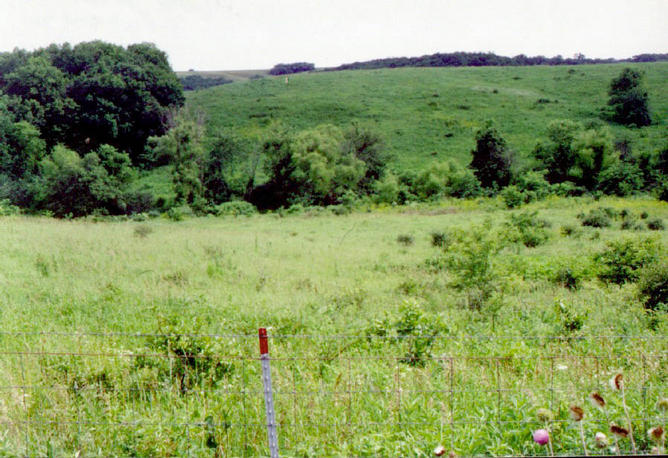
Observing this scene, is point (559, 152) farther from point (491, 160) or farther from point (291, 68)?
point (291, 68)

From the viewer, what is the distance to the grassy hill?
6174 cm

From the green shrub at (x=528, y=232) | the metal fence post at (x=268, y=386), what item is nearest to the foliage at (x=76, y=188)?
the green shrub at (x=528, y=232)

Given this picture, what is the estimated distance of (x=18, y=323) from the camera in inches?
326

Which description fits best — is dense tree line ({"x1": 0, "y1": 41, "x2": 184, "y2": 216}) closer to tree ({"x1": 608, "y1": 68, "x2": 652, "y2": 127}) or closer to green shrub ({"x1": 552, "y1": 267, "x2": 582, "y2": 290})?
green shrub ({"x1": 552, "y1": 267, "x2": 582, "y2": 290})

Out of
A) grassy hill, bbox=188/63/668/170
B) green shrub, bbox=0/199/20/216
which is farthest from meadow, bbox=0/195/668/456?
grassy hill, bbox=188/63/668/170

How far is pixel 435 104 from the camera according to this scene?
7500 centimetres

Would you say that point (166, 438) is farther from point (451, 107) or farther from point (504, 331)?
point (451, 107)

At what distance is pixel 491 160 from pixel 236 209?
25927 mm

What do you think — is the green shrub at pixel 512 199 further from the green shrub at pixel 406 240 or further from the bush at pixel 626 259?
the bush at pixel 626 259

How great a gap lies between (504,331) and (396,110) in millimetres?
68434

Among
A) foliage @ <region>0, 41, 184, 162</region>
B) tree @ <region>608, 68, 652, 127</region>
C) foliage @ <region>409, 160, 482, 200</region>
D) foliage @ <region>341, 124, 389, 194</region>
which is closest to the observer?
foliage @ <region>409, 160, 482, 200</region>

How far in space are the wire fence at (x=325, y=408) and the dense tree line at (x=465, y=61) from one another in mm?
109645

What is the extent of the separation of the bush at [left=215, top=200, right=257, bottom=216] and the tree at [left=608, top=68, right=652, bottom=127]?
4866 centimetres

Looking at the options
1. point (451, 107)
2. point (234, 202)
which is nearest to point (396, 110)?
point (451, 107)
